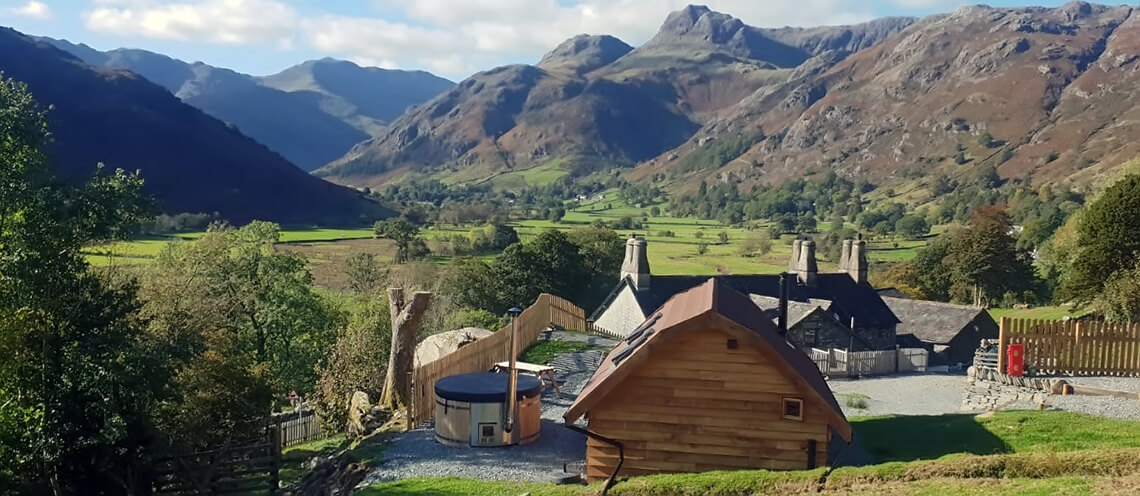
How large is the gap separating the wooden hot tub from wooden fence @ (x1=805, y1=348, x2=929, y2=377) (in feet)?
50.7

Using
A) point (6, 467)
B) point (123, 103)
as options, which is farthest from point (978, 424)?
point (123, 103)

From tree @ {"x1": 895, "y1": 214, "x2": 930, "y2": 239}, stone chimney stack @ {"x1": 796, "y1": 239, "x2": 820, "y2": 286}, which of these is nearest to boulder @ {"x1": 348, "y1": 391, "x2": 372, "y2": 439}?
stone chimney stack @ {"x1": 796, "y1": 239, "x2": 820, "y2": 286}

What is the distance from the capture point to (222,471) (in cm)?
1928

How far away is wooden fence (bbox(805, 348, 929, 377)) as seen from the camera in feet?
103

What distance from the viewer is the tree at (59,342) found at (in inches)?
659

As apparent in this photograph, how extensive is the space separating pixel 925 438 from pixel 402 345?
13.4 m

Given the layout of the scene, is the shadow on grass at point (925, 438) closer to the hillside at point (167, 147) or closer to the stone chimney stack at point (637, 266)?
the stone chimney stack at point (637, 266)

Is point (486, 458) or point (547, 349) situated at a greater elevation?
point (547, 349)

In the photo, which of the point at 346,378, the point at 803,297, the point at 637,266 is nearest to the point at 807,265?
the point at 803,297

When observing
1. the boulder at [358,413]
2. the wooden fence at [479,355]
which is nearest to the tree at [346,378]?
the boulder at [358,413]

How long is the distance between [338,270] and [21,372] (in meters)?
56.9

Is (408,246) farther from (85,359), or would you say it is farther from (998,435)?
(998,435)

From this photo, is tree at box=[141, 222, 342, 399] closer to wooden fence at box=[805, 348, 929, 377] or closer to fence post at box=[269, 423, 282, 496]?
fence post at box=[269, 423, 282, 496]

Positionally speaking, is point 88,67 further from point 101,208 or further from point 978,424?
point 978,424
